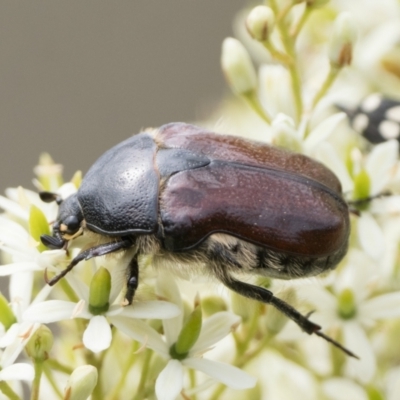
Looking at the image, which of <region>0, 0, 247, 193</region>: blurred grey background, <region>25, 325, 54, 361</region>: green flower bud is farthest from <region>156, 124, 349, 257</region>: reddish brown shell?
<region>0, 0, 247, 193</region>: blurred grey background

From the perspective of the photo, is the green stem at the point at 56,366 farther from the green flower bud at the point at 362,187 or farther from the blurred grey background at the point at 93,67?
the blurred grey background at the point at 93,67

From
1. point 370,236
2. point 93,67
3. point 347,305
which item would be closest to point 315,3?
point 370,236

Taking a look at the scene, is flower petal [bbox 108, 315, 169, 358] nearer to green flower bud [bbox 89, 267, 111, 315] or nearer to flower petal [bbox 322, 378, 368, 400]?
green flower bud [bbox 89, 267, 111, 315]

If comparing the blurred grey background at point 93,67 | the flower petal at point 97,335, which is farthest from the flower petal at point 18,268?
the blurred grey background at point 93,67

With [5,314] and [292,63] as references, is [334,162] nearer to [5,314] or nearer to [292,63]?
[292,63]

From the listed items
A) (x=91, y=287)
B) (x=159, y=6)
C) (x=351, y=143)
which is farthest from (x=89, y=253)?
(x=159, y=6)

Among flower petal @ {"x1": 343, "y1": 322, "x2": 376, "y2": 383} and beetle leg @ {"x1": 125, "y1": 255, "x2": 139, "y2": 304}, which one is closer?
beetle leg @ {"x1": 125, "y1": 255, "x2": 139, "y2": 304}
